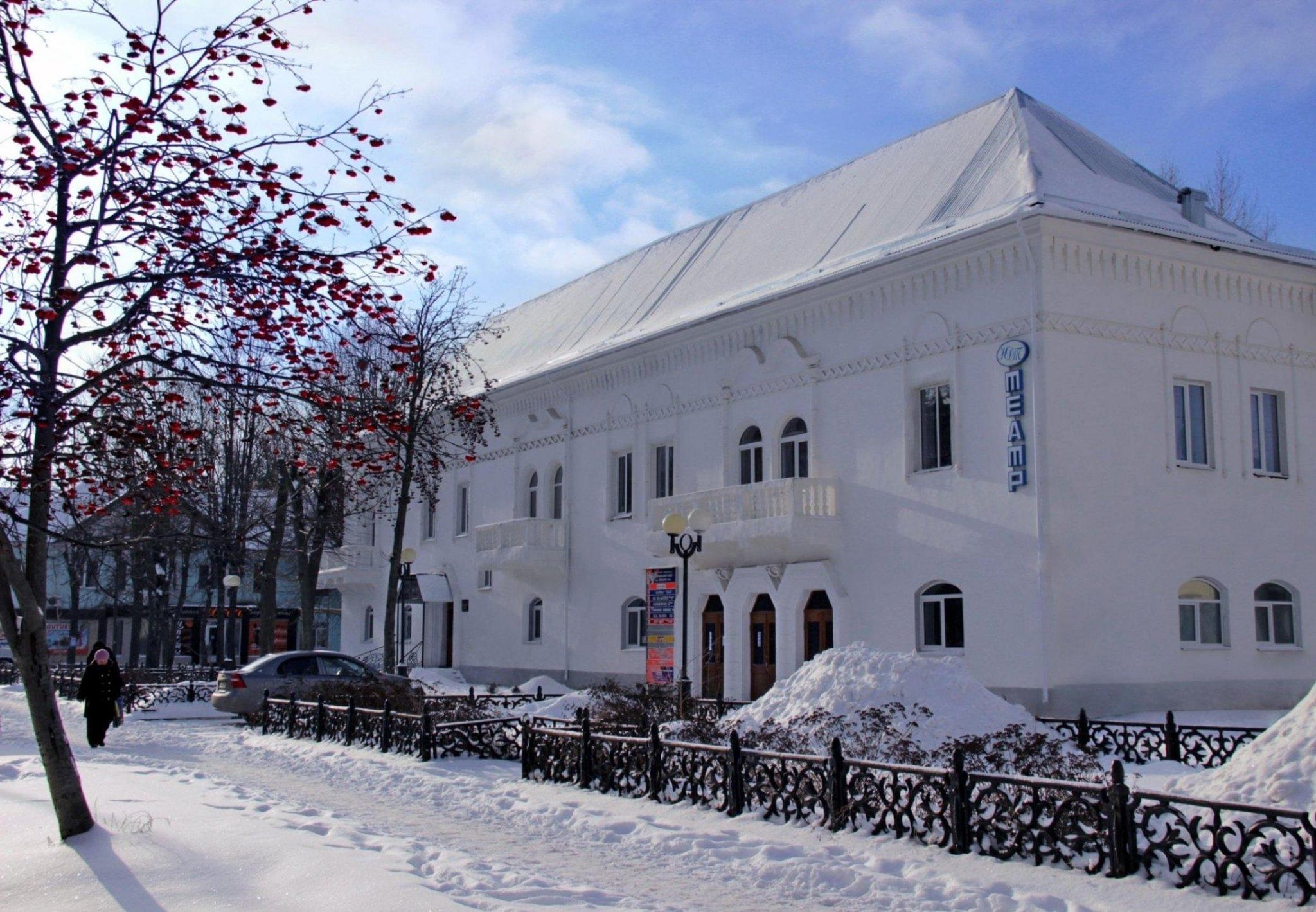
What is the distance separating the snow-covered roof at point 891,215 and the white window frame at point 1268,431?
→ 2.50 m

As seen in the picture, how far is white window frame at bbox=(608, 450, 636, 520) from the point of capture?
3122 centimetres

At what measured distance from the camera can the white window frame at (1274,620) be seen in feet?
74.1

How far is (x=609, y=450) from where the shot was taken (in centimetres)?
3153

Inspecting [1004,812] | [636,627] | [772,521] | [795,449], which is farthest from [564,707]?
[1004,812]

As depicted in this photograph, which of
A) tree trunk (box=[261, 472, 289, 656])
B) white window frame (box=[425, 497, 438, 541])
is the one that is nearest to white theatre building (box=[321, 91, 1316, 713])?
tree trunk (box=[261, 472, 289, 656])

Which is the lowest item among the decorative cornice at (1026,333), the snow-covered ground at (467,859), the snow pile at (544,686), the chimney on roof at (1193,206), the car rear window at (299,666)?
the snow-covered ground at (467,859)

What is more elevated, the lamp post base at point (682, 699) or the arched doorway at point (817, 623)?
the arched doorway at point (817, 623)

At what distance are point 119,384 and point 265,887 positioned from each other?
346 cm

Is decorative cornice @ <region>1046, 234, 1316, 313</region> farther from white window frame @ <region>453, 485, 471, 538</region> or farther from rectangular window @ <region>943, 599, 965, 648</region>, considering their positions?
white window frame @ <region>453, 485, 471, 538</region>

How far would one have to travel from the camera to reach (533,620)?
115 ft

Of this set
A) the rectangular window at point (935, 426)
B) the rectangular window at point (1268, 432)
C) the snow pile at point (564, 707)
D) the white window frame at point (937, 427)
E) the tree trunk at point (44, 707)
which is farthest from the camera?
the rectangular window at point (1268, 432)

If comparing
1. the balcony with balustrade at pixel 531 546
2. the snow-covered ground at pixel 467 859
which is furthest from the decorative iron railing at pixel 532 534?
the snow-covered ground at pixel 467 859

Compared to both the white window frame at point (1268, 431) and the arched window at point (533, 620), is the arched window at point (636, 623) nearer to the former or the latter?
the arched window at point (533, 620)

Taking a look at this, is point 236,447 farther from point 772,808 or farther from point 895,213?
point 772,808
